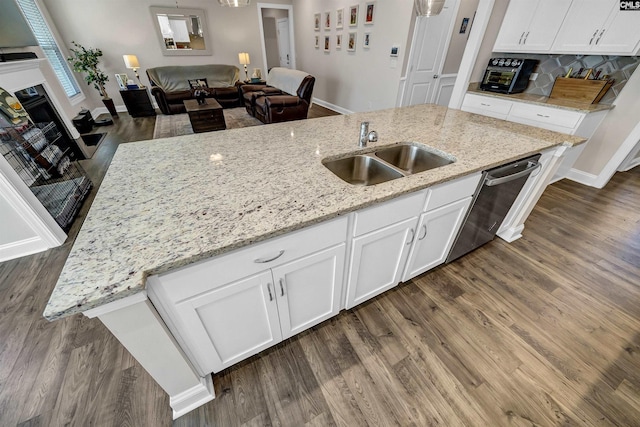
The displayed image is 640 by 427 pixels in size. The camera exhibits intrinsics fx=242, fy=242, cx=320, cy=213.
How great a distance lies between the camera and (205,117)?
4062 millimetres

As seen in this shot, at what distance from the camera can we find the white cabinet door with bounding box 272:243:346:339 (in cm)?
104

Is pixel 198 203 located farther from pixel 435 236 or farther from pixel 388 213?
pixel 435 236

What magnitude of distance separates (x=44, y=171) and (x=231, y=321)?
2.66 metres

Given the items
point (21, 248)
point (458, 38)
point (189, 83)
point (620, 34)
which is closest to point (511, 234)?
point (620, 34)

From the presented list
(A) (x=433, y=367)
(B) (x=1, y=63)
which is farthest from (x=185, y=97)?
(A) (x=433, y=367)

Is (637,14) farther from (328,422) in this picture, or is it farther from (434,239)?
(328,422)

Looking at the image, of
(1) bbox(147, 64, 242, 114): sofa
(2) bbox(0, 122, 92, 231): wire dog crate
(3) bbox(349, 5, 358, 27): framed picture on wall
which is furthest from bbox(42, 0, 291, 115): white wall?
(2) bbox(0, 122, 92, 231): wire dog crate

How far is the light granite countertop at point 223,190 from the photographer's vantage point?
2.32ft

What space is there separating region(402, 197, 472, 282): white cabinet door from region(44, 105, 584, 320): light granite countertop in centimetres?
26

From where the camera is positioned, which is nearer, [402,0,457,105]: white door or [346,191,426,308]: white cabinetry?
[346,191,426,308]: white cabinetry

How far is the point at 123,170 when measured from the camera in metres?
1.20

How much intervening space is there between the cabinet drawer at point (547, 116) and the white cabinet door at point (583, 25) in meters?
0.58

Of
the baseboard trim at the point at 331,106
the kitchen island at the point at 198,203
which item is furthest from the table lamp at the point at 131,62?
the kitchen island at the point at 198,203

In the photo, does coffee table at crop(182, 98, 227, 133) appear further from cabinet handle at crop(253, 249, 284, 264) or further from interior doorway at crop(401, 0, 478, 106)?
cabinet handle at crop(253, 249, 284, 264)
